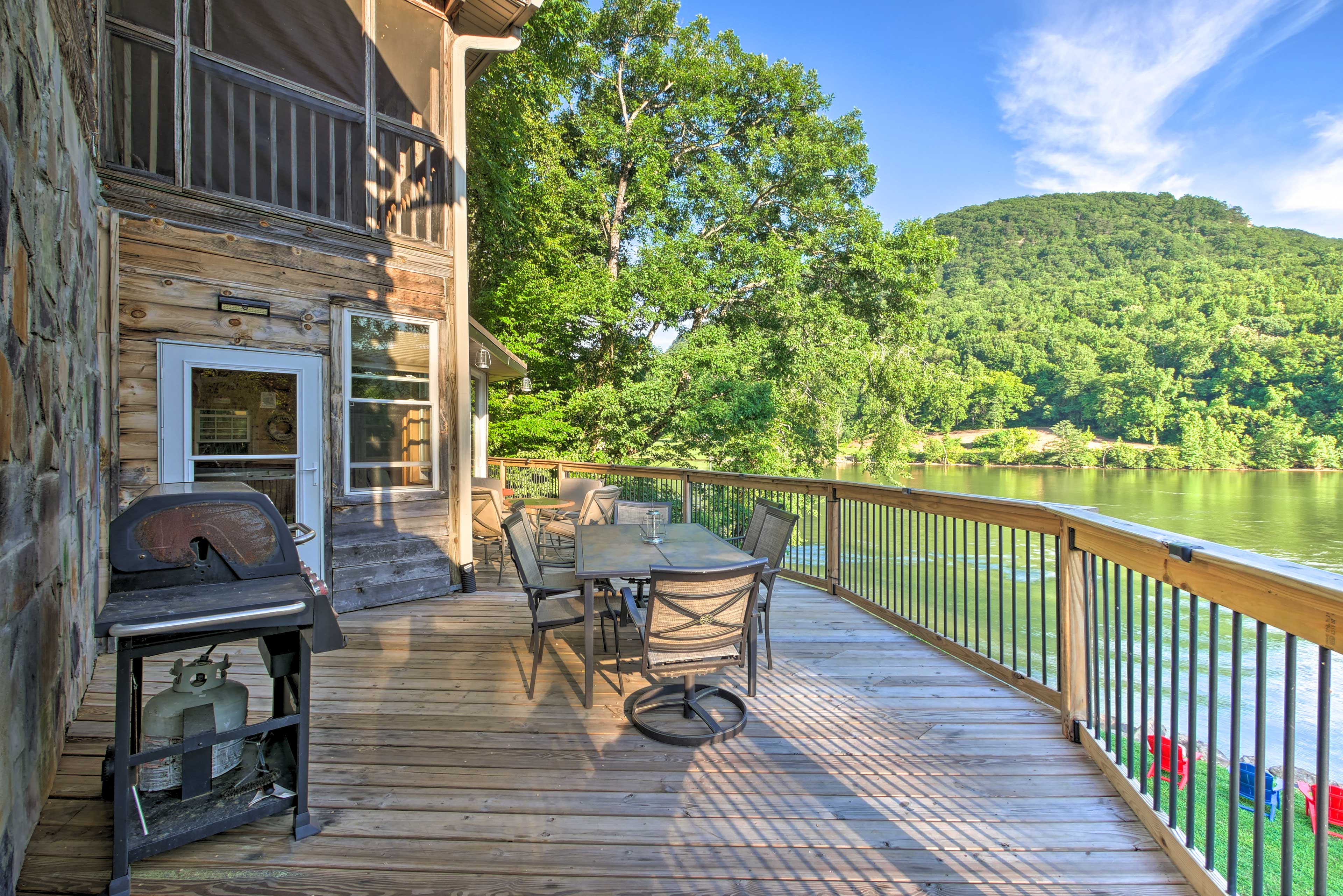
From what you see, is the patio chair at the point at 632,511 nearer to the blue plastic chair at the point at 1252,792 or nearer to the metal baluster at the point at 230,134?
the metal baluster at the point at 230,134

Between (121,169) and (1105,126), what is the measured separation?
250 ft

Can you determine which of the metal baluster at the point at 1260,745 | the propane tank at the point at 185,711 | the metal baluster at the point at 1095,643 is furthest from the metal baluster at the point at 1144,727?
the propane tank at the point at 185,711

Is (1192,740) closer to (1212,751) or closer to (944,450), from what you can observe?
(1212,751)

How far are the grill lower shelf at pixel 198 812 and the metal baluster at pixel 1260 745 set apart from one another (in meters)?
2.72

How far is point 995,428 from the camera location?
136 ft

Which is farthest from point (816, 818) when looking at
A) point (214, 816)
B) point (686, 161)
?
point (686, 161)

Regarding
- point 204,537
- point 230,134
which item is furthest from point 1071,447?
point 204,537

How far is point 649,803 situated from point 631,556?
1319 mm

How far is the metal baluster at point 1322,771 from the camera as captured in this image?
1.27 meters

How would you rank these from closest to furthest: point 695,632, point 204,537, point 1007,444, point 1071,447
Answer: point 204,537 → point 695,632 → point 1071,447 → point 1007,444

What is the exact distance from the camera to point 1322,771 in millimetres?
1295

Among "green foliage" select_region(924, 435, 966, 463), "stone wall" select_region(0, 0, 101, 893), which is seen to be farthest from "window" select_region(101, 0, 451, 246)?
"green foliage" select_region(924, 435, 966, 463)

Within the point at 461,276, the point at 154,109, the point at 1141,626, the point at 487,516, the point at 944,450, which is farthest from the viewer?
the point at 944,450

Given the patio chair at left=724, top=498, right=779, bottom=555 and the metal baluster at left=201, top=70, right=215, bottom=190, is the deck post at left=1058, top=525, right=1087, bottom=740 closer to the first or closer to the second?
the patio chair at left=724, top=498, right=779, bottom=555
